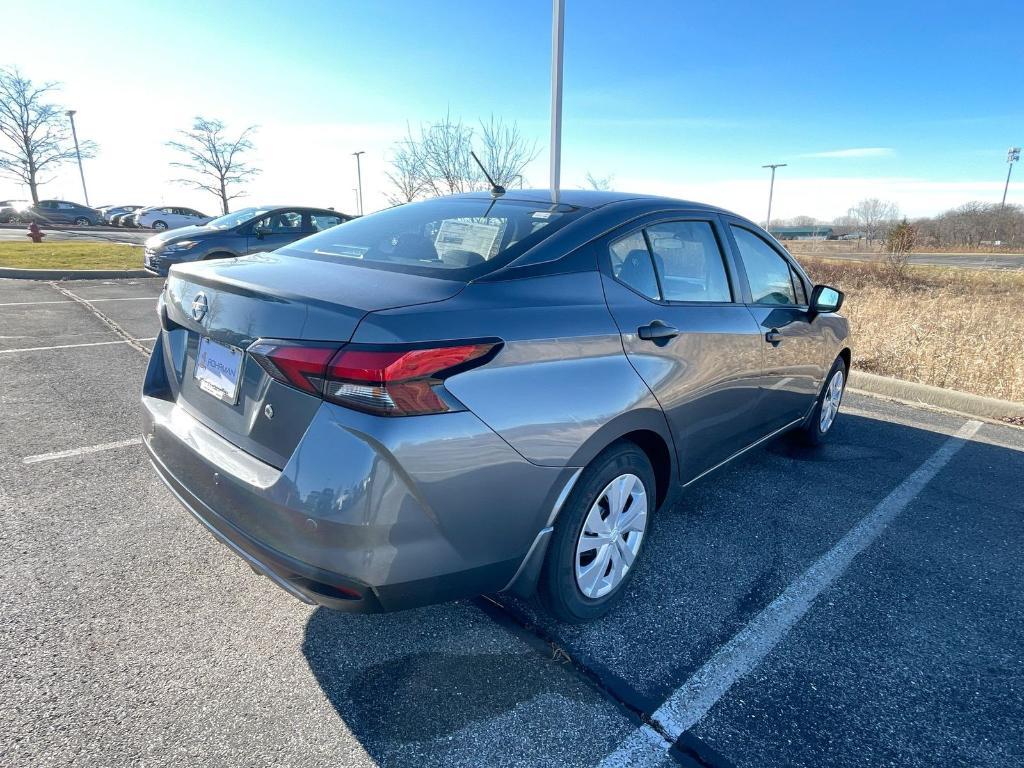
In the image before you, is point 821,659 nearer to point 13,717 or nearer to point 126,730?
point 126,730

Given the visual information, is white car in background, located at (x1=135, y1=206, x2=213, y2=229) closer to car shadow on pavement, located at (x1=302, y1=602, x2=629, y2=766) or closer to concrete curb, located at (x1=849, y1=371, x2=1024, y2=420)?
concrete curb, located at (x1=849, y1=371, x2=1024, y2=420)

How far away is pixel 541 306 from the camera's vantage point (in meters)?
2.00

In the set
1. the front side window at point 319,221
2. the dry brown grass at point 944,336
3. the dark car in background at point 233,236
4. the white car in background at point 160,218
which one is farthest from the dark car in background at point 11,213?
the dry brown grass at point 944,336

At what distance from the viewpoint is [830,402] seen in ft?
14.8

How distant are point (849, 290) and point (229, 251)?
Answer: 47.2 ft

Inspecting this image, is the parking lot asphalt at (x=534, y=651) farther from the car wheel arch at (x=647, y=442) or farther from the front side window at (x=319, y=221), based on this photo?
the front side window at (x=319, y=221)

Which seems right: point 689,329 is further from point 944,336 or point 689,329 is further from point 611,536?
point 944,336

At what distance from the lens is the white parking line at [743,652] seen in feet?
5.96

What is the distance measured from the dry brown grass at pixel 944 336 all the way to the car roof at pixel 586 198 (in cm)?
490

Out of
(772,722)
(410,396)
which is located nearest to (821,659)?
(772,722)

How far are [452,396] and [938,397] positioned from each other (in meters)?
6.07

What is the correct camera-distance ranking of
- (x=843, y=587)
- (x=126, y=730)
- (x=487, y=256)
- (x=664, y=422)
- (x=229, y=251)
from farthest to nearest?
(x=229, y=251)
(x=843, y=587)
(x=664, y=422)
(x=487, y=256)
(x=126, y=730)

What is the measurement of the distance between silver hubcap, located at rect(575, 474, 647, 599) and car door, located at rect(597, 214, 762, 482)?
13.8 inches

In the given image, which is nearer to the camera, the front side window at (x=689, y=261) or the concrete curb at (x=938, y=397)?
the front side window at (x=689, y=261)
